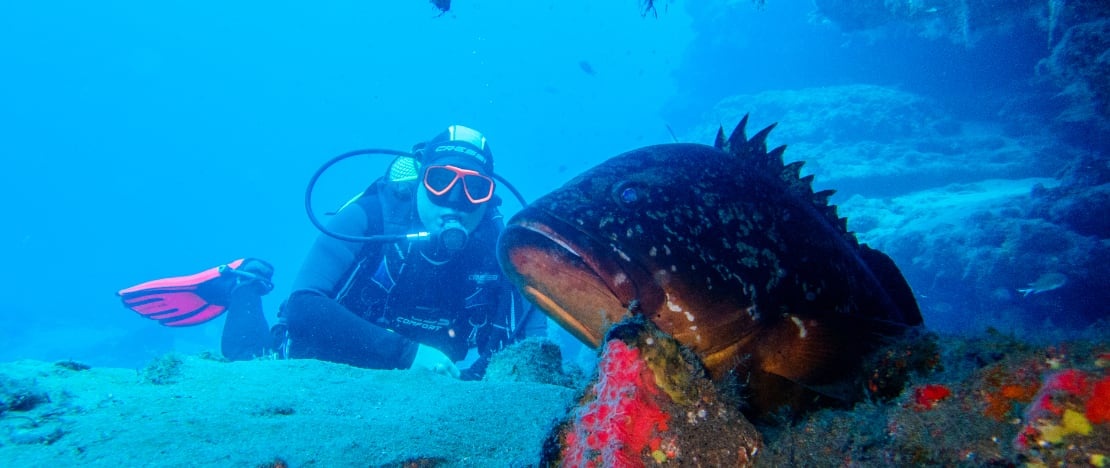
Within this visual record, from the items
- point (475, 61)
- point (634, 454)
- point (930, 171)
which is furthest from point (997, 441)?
point (475, 61)

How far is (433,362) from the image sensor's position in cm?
478

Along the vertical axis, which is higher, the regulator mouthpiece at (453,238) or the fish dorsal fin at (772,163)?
the regulator mouthpiece at (453,238)

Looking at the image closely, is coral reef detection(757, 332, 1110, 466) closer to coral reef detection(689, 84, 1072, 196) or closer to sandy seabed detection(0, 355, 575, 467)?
sandy seabed detection(0, 355, 575, 467)

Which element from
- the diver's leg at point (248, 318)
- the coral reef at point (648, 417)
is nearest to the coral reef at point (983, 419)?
the coral reef at point (648, 417)

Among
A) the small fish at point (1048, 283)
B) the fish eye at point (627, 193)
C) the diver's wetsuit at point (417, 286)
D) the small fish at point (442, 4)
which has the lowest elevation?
the fish eye at point (627, 193)

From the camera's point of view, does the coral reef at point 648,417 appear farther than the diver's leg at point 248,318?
No

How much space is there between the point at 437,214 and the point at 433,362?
220 cm

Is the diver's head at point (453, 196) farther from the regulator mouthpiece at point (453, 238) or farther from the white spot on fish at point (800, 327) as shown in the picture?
the white spot on fish at point (800, 327)

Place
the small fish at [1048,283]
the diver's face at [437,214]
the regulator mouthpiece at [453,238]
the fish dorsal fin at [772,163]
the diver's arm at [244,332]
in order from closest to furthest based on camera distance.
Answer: the fish dorsal fin at [772,163], the regulator mouthpiece at [453,238], the diver's face at [437,214], the diver's arm at [244,332], the small fish at [1048,283]

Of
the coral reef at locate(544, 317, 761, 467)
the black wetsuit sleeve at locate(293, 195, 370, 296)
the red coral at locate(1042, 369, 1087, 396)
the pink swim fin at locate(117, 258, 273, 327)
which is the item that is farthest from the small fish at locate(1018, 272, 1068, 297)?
the pink swim fin at locate(117, 258, 273, 327)

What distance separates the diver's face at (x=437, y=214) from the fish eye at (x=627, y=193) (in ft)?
14.5

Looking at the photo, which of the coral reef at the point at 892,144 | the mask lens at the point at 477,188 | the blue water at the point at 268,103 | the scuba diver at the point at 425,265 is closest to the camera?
the scuba diver at the point at 425,265

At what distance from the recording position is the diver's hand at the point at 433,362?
182 inches

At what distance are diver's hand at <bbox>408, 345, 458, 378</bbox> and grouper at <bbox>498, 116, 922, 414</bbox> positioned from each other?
9.76 feet
